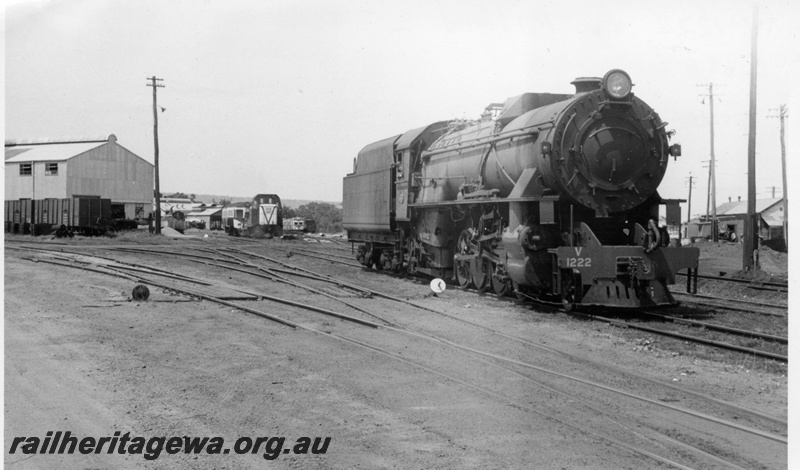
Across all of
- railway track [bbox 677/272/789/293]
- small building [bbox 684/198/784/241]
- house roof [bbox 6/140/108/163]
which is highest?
house roof [bbox 6/140/108/163]

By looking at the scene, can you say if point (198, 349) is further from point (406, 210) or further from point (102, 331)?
point (406, 210)

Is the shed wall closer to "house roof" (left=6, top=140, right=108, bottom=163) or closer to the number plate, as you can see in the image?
"house roof" (left=6, top=140, right=108, bottom=163)

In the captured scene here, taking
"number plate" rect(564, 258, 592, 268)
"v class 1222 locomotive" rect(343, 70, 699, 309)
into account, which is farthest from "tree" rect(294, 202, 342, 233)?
"number plate" rect(564, 258, 592, 268)

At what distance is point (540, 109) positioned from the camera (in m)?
12.2

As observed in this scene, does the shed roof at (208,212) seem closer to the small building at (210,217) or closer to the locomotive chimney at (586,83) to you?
the small building at (210,217)

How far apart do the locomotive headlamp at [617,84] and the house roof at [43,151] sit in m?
9.15

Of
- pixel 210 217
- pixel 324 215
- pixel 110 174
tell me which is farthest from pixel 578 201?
pixel 324 215

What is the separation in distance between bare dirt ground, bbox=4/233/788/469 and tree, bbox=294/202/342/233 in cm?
6179

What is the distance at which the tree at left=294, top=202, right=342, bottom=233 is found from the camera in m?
74.5

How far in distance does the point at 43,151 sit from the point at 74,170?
975 centimetres

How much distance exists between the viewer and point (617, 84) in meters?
11.1

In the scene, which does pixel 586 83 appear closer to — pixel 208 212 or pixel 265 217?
pixel 265 217

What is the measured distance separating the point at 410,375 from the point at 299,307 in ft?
17.5

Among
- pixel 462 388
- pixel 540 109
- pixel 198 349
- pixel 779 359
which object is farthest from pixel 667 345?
pixel 198 349
